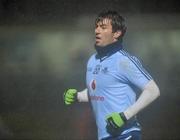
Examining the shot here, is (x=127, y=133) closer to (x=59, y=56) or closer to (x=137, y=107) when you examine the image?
(x=137, y=107)

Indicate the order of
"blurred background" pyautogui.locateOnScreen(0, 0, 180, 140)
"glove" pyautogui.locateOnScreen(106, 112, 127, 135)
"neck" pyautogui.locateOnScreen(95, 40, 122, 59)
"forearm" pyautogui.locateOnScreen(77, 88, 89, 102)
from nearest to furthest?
"glove" pyautogui.locateOnScreen(106, 112, 127, 135), "neck" pyautogui.locateOnScreen(95, 40, 122, 59), "forearm" pyautogui.locateOnScreen(77, 88, 89, 102), "blurred background" pyautogui.locateOnScreen(0, 0, 180, 140)

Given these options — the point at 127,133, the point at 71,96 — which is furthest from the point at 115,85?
the point at 71,96

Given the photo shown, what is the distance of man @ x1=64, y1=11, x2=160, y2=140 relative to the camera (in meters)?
3.45

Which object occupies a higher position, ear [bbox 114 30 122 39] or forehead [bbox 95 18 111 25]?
forehead [bbox 95 18 111 25]

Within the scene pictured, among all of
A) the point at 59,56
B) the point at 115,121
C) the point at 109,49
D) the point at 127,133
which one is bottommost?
the point at 127,133

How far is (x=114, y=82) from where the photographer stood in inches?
139

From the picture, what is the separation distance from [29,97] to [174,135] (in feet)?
4.00

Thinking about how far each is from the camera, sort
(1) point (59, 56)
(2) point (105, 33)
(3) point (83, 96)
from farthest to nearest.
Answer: (1) point (59, 56)
(3) point (83, 96)
(2) point (105, 33)

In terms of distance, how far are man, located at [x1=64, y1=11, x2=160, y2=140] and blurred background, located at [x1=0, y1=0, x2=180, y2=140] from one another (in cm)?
55

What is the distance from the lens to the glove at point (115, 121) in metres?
3.41

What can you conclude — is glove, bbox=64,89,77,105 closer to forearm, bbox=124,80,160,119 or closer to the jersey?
the jersey

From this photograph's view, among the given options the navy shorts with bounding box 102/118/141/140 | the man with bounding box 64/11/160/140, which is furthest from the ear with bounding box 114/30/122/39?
the navy shorts with bounding box 102/118/141/140

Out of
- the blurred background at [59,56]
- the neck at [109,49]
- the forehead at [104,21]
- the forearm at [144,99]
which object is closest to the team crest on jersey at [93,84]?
the neck at [109,49]

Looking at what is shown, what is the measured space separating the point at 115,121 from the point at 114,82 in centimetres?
27
